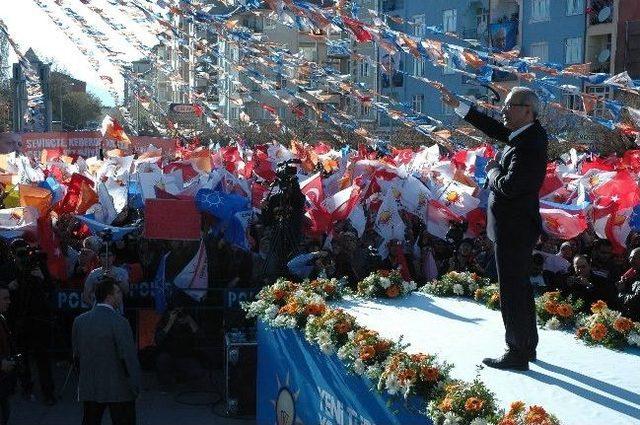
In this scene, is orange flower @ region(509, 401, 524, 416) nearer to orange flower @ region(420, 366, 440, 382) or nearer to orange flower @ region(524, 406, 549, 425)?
orange flower @ region(524, 406, 549, 425)

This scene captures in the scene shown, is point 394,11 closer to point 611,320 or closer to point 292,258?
point 292,258

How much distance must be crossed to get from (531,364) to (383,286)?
272 centimetres

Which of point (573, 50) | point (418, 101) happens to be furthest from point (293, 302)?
point (418, 101)

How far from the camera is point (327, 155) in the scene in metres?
18.0

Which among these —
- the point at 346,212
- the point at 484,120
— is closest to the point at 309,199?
the point at 346,212

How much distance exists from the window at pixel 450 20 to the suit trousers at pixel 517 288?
47647 millimetres

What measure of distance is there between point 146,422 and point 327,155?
10.2 metres

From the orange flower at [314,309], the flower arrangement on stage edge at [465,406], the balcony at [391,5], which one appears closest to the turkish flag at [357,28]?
the orange flower at [314,309]

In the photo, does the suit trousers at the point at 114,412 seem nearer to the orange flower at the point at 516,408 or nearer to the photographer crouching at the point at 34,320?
the photographer crouching at the point at 34,320

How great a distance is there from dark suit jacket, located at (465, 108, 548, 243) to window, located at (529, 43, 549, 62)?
1729 inches

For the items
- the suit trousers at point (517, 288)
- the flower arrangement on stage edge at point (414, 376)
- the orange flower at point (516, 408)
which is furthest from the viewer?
the suit trousers at point (517, 288)

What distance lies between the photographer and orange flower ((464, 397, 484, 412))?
13.9 ft

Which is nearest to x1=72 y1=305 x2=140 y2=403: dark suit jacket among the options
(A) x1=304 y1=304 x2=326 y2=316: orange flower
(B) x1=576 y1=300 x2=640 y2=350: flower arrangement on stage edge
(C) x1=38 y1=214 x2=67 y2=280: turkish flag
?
(A) x1=304 y1=304 x2=326 y2=316: orange flower

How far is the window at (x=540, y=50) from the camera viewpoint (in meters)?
47.1
